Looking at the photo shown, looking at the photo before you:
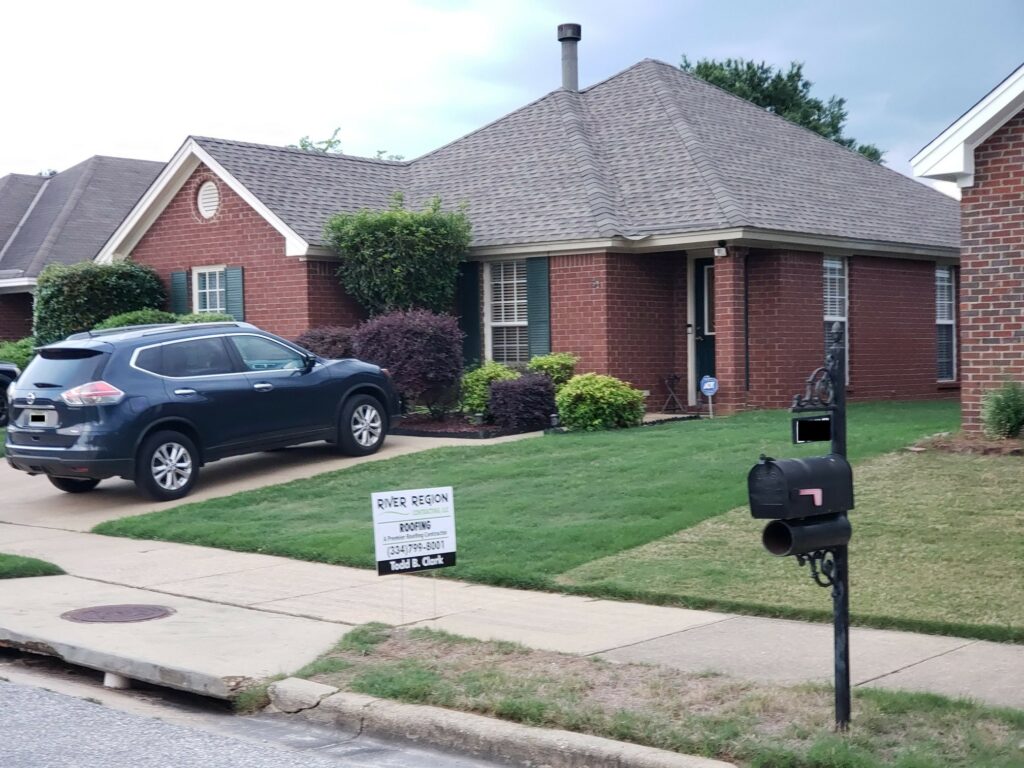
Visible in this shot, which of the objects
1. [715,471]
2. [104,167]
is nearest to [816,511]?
[715,471]

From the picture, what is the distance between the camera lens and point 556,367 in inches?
746

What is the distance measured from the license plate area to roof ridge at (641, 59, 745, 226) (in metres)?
9.41

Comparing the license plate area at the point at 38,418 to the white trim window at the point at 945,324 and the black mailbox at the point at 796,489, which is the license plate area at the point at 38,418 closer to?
the black mailbox at the point at 796,489

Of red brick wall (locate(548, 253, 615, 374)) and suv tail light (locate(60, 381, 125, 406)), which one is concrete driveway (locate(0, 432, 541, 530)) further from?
red brick wall (locate(548, 253, 615, 374))

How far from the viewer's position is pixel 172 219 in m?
23.4

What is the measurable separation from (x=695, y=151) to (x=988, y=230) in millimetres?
8276

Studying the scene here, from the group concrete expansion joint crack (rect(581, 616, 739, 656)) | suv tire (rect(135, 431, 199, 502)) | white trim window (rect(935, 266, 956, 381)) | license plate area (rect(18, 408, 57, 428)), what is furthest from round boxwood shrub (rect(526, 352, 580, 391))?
concrete expansion joint crack (rect(581, 616, 739, 656))

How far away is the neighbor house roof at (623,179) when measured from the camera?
19.5 metres

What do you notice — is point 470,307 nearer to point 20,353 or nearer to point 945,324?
point 945,324

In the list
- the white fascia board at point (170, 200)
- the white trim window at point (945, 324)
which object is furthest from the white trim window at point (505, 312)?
the white trim window at point (945, 324)

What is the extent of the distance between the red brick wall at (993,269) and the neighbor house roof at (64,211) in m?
20.6

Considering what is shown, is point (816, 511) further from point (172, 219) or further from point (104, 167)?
point (104, 167)

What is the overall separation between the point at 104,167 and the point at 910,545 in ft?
97.7

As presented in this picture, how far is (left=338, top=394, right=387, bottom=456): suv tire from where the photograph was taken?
15719 mm
